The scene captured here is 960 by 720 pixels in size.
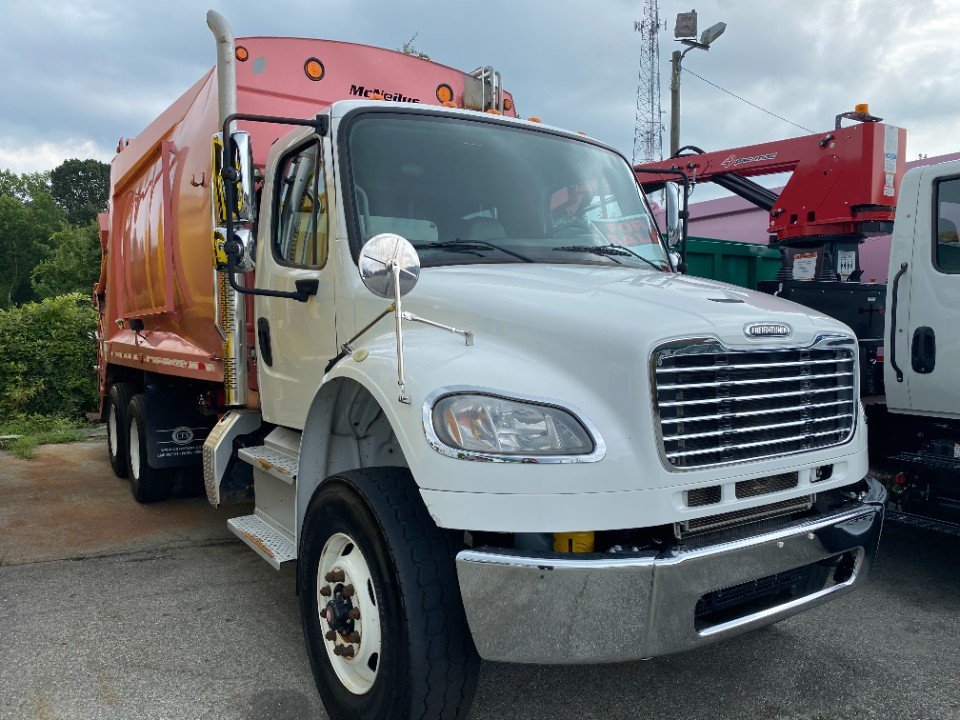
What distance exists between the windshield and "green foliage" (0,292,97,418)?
35.2 feet

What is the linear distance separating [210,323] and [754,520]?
11.8ft

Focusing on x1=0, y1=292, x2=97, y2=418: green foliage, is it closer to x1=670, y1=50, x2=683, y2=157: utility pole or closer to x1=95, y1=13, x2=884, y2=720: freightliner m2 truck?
x1=95, y1=13, x2=884, y2=720: freightliner m2 truck

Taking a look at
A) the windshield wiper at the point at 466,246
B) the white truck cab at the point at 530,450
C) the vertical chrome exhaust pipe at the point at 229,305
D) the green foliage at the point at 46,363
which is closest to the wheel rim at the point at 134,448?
the vertical chrome exhaust pipe at the point at 229,305

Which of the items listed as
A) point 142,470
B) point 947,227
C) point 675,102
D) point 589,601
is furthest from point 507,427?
point 675,102

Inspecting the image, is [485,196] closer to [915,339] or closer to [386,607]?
[386,607]

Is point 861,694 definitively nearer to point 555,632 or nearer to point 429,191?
point 555,632

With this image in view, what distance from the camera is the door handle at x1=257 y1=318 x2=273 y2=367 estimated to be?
4.44 metres

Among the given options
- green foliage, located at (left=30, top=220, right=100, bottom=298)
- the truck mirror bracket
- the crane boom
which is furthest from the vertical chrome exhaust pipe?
green foliage, located at (left=30, top=220, right=100, bottom=298)

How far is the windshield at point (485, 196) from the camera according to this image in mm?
3613

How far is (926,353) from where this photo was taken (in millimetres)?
4754

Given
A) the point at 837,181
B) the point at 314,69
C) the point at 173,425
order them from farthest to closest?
the point at 837,181 < the point at 173,425 < the point at 314,69

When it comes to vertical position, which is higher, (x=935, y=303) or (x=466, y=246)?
(x=466, y=246)

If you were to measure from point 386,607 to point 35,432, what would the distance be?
10712 mm

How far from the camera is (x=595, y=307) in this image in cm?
284
